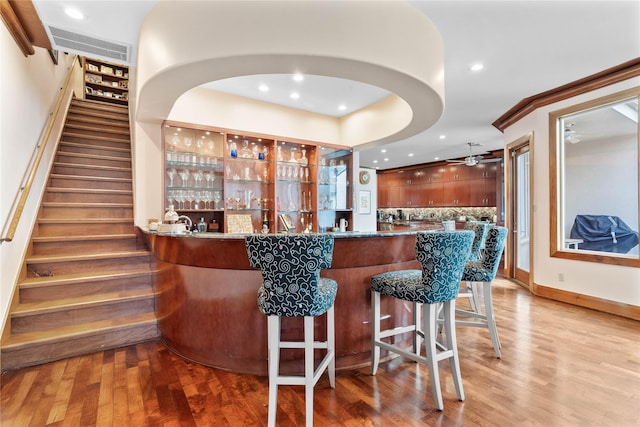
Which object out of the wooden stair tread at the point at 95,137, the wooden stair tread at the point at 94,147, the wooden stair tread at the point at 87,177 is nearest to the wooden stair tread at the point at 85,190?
the wooden stair tread at the point at 87,177

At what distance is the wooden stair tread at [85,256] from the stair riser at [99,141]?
236cm

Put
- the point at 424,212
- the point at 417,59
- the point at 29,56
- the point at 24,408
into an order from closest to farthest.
Result: the point at 24,408 < the point at 417,59 < the point at 29,56 < the point at 424,212

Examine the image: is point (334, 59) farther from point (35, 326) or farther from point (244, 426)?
point (35, 326)

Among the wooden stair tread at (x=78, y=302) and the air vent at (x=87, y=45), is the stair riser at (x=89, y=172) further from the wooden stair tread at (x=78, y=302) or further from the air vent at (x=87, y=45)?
the wooden stair tread at (x=78, y=302)

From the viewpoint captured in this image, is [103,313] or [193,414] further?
[103,313]

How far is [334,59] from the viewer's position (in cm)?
206

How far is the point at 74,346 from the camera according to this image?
2.49m

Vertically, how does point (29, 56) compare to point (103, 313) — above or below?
above

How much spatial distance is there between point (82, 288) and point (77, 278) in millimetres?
110

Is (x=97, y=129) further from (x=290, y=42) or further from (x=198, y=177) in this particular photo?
(x=290, y=42)

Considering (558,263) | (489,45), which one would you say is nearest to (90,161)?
(489,45)

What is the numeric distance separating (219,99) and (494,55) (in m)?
3.27

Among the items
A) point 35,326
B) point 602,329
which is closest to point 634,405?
point 602,329

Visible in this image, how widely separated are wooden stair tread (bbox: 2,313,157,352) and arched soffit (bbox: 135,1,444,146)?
2.11m
